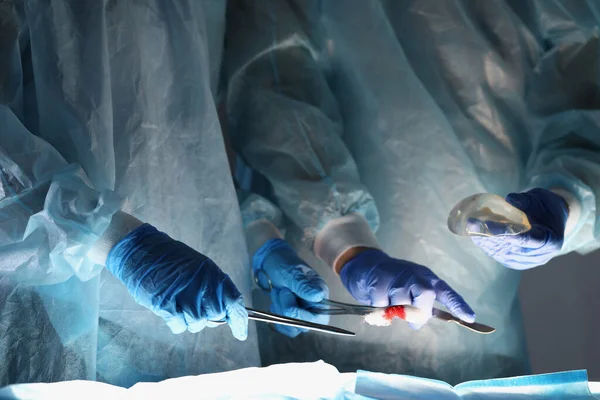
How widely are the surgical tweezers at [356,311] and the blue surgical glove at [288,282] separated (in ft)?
0.04

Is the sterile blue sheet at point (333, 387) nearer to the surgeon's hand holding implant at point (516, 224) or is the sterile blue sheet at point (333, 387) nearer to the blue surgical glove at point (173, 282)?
the blue surgical glove at point (173, 282)

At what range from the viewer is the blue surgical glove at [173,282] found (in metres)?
0.97

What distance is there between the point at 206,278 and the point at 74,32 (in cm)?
47

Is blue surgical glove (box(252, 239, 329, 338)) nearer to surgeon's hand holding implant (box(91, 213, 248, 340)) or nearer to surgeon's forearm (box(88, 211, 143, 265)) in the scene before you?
surgeon's hand holding implant (box(91, 213, 248, 340))

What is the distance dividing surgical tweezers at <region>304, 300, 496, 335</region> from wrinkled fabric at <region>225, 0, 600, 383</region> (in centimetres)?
18

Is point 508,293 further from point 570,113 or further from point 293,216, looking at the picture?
point 293,216

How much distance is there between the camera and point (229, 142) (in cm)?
154

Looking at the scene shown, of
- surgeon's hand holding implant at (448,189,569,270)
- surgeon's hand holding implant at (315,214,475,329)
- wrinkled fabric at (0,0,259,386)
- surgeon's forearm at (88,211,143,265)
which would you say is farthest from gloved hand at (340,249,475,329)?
surgeon's forearm at (88,211,143,265)

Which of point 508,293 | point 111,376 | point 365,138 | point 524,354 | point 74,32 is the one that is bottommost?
point 524,354

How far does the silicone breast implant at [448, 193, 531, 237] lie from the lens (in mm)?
1146

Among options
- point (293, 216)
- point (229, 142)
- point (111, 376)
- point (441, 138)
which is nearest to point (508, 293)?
point (441, 138)

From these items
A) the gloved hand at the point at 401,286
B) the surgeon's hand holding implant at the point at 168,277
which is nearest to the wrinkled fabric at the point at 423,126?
the gloved hand at the point at 401,286

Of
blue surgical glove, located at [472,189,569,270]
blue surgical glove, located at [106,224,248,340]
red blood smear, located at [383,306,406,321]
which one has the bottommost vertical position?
red blood smear, located at [383,306,406,321]

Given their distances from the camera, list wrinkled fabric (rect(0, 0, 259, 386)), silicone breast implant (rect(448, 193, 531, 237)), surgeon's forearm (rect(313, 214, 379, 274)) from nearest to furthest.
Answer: wrinkled fabric (rect(0, 0, 259, 386)) < silicone breast implant (rect(448, 193, 531, 237)) < surgeon's forearm (rect(313, 214, 379, 274))
